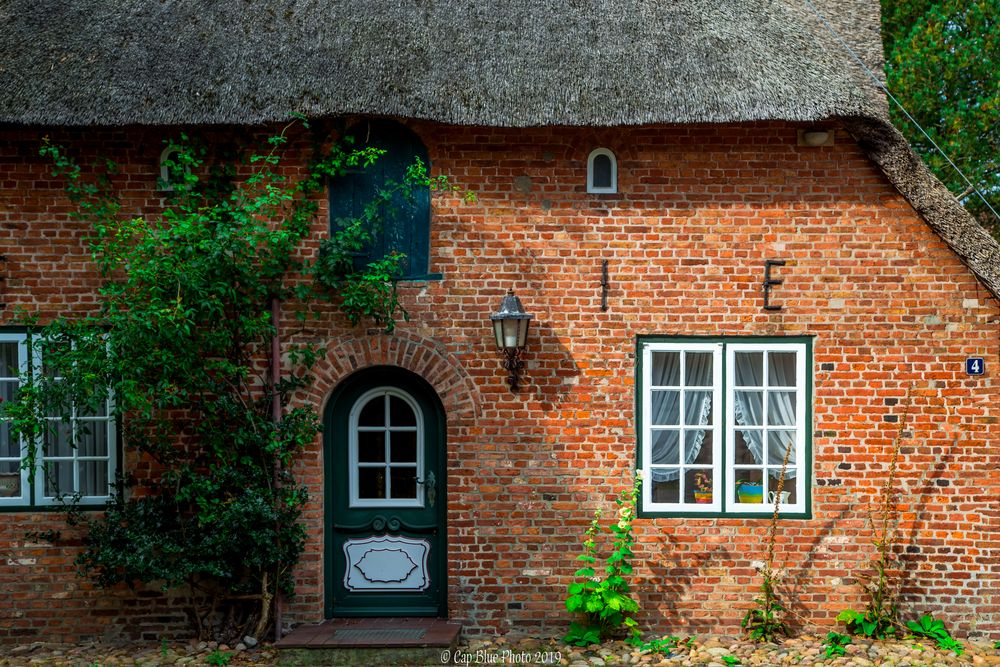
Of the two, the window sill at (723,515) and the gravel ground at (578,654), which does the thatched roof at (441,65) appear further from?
the gravel ground at (578,654)

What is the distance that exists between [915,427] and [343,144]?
533 centimetres

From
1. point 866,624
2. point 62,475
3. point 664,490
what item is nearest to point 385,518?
point 664,490

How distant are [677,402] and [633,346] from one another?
631 mm

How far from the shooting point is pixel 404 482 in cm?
745

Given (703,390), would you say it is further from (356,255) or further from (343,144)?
(343,144)

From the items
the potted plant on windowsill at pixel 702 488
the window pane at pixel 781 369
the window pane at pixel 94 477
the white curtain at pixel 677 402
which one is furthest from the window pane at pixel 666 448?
the window pane at pixel 94 477

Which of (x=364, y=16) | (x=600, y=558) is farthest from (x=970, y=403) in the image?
(x=364, y=16)

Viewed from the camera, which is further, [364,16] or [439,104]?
[364,16]

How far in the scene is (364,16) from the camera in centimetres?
747

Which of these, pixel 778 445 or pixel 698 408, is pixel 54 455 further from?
pixel 778 445

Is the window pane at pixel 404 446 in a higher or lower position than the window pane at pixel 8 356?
lower

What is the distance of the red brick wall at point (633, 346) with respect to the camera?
281 inches

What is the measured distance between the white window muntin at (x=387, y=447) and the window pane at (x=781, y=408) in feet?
9.76

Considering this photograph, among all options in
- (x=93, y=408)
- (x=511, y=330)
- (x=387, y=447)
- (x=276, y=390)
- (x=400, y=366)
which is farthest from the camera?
(x=387, y=447)
